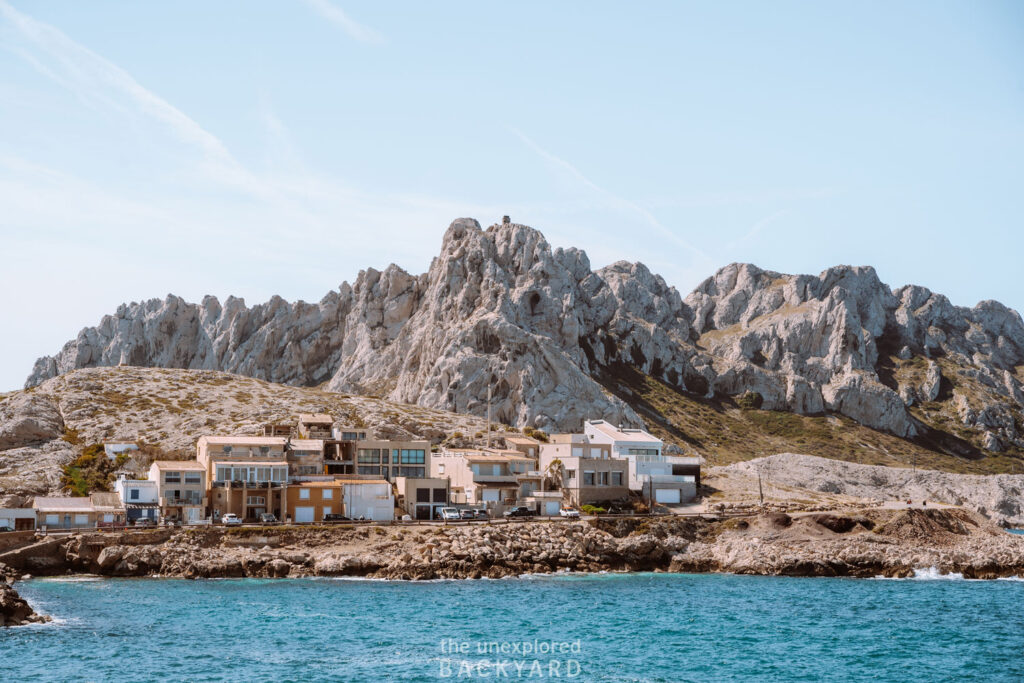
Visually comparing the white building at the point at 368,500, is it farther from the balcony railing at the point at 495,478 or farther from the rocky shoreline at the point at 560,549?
the balcony railing at the point at 495,478

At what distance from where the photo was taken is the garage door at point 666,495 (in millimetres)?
107438

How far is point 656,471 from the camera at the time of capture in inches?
4343

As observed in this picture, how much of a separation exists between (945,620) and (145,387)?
4609 inches

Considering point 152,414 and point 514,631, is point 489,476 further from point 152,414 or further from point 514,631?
point 152,414

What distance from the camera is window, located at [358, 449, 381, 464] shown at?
342 ft

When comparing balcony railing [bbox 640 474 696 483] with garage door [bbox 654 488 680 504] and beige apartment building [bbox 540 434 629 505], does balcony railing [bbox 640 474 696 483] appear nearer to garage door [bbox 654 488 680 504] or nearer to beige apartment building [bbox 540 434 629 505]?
garage door [bbox 654 488 680 504]

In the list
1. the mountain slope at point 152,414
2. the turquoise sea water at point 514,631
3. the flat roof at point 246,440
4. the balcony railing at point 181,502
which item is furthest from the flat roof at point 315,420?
the turquoise sea water at point 514,631

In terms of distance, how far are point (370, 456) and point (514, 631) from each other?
48.4 meters

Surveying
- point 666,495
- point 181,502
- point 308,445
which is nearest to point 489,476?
point 308,445

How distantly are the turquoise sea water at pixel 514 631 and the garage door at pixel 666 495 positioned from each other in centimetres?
2711

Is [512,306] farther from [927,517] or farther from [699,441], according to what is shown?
[927,517]

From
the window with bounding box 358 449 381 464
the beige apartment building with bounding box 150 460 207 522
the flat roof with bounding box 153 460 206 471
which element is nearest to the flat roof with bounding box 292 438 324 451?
the window with bounding box 358 449 381 464

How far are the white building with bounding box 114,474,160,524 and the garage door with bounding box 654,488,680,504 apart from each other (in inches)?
1935

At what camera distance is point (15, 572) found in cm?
7538
